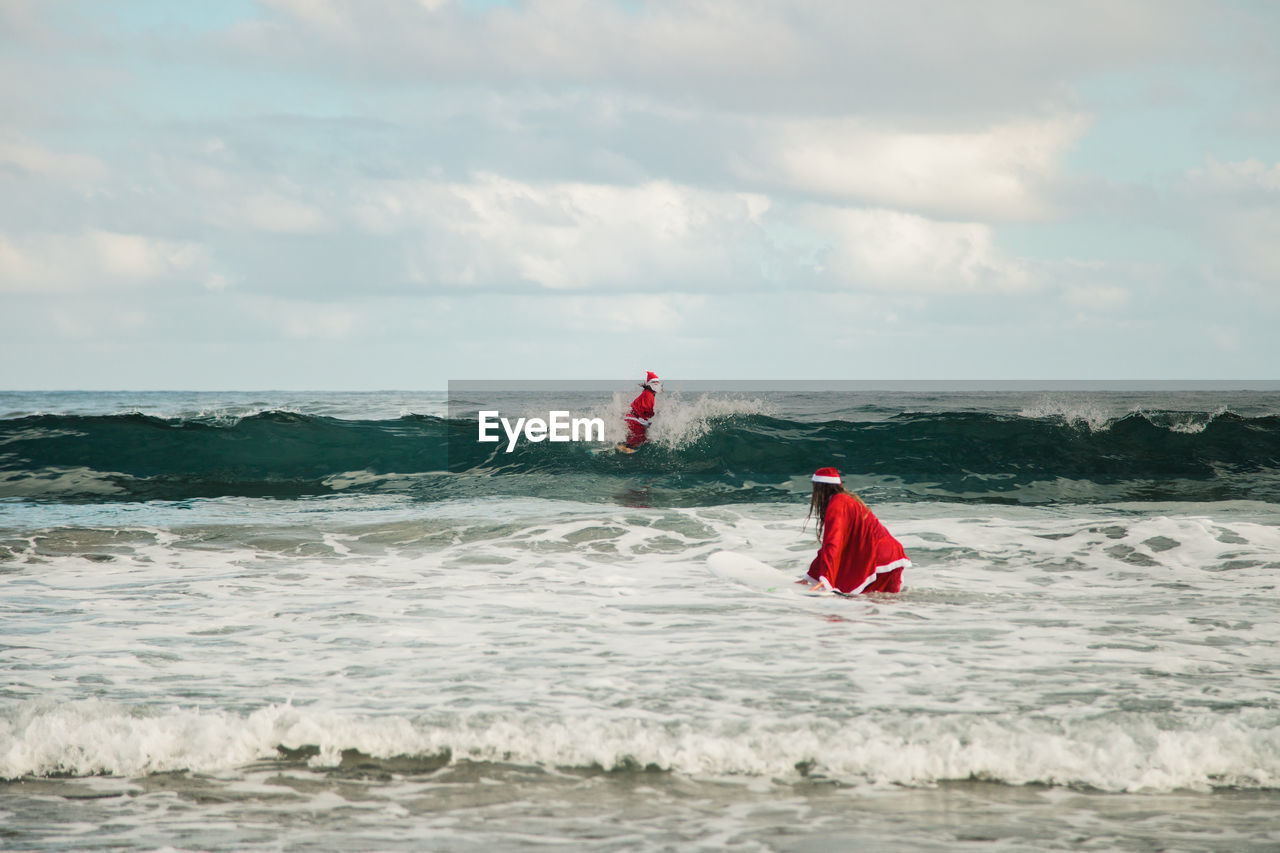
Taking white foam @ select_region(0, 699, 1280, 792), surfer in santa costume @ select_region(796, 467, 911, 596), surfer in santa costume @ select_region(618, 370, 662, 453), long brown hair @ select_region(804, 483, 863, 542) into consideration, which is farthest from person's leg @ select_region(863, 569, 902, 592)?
surfer in santa costume @ select_region(618, 370, 662, 453)

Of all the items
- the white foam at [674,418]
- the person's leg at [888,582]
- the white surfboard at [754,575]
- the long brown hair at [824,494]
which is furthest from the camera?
the white foam at [674,418]

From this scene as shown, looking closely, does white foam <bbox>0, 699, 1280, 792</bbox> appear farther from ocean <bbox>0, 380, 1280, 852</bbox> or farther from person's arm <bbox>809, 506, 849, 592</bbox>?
person's arm <bbox>809, 506, 849, 592</bbox>

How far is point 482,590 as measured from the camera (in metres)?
8.14

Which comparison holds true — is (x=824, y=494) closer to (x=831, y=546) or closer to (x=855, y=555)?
(x=831, y=546)

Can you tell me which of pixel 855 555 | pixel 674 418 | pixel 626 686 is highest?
pixel 674 418

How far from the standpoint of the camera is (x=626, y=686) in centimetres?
514

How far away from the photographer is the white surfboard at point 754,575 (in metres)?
7.88

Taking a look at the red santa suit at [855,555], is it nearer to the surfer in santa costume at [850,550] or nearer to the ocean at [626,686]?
the surfer in santa costume at [850,550]

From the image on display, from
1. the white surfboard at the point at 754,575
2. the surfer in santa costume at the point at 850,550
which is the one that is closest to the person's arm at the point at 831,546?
the surfer in santa costume at the point at 850,550

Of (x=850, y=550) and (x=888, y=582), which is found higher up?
(x=850, y=550)

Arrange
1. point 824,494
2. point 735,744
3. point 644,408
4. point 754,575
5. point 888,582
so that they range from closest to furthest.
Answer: point 735,744, point 824,494, point 888,582, point 754,575, point 644,408

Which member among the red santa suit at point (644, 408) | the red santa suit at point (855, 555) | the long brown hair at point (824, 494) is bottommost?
the red santa suit at point (855, 555)

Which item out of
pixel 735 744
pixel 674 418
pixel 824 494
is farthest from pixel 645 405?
pixel 735 744

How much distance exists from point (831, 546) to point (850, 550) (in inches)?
12.1
